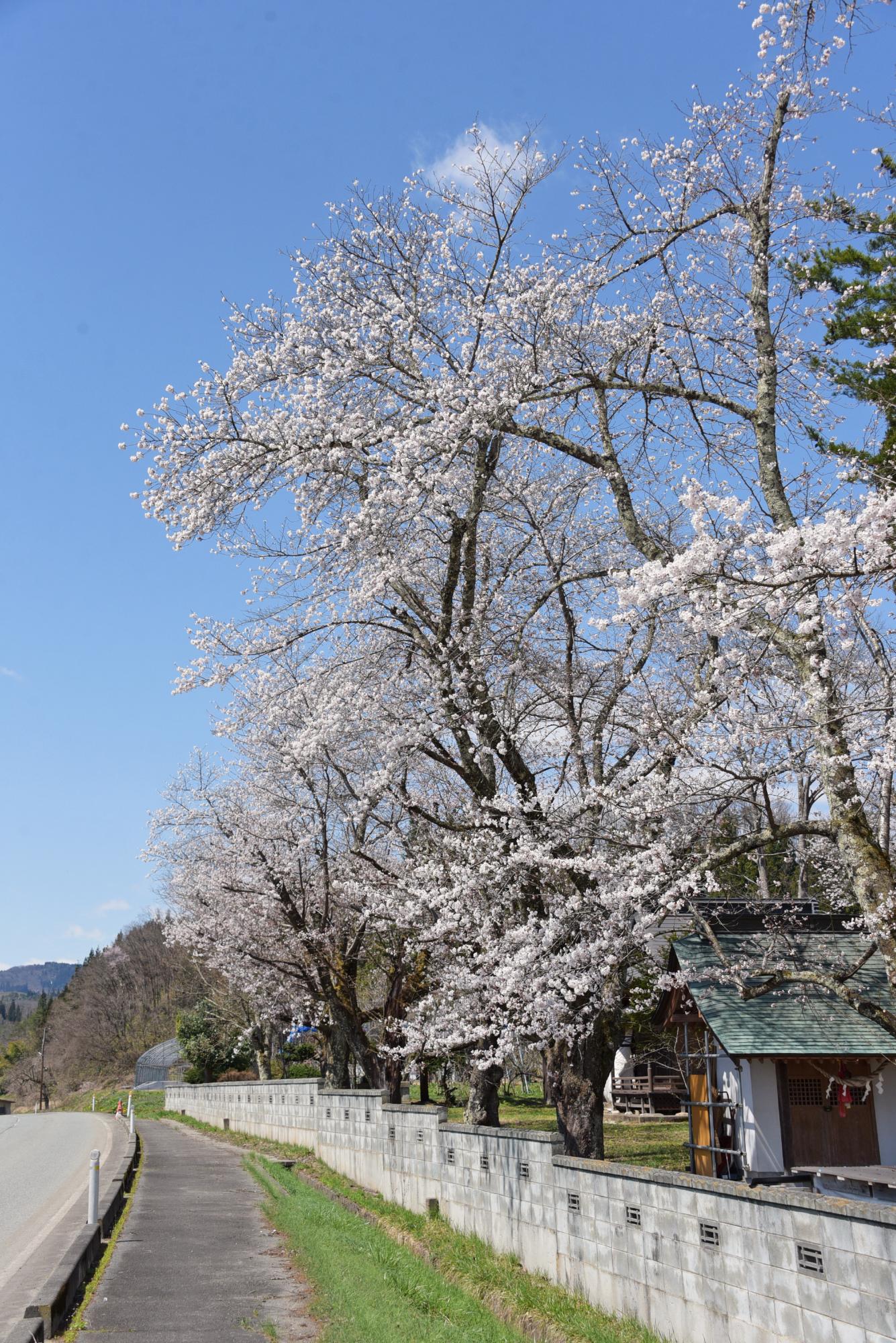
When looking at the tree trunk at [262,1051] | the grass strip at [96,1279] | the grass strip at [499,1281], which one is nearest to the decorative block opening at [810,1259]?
the grass strip at [499,1281]

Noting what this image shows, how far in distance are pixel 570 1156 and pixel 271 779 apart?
52.3 feet

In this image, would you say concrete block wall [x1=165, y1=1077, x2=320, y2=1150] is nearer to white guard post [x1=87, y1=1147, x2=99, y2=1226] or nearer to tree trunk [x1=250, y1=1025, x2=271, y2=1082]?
tree trunk [x1=250, y1=1025, x2=271, y2=1082]

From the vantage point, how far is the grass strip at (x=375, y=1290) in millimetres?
8375

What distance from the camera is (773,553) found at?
25.9ft

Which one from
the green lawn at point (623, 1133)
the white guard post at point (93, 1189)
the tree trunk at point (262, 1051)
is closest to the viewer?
the white guard post at point (93, 1189)

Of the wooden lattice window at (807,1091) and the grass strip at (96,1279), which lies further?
the wooden lattice window at (807,1091)

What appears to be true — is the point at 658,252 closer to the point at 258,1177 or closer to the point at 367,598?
the point at 367,598

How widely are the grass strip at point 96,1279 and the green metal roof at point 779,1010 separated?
759 centimetres

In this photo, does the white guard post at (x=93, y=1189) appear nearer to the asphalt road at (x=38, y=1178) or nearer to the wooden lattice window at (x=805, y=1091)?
the asphalt road at (x=38, y=1178)

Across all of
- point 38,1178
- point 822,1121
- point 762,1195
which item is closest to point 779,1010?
point 822,1121

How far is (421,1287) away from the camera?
10.2 meters

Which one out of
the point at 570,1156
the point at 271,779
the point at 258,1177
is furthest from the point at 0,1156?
the point at 570,1156

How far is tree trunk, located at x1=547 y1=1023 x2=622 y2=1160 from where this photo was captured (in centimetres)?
1326

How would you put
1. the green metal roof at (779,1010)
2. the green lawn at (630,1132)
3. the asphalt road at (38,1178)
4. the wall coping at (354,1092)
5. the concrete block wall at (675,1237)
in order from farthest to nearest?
the green lawn at (630,1132)
the wall coping at (354,1092)
the green metal roof at (779,1010)
the asphalt road at (38,1178)
the concrete block wall at (675,1237)
